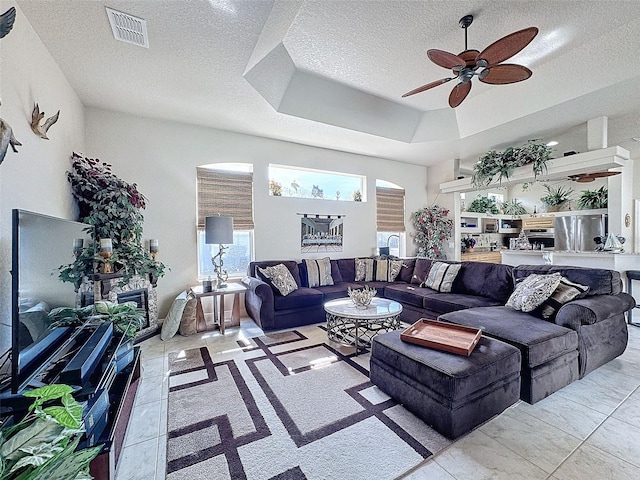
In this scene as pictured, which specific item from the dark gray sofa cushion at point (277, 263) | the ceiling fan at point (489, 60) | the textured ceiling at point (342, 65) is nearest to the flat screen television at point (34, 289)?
the textured ceiling at point (342, 65)

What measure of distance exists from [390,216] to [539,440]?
4587 mm

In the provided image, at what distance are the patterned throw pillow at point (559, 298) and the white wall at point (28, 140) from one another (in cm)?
412

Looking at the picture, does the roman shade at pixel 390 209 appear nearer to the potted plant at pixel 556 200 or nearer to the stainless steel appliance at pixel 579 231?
the stainless steel appliance at pixel 579 231

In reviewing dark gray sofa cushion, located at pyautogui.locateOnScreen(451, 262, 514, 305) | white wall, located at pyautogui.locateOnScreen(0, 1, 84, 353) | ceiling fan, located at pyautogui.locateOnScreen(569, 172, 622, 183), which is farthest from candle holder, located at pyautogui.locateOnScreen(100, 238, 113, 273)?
ceiling fan, located at pyautogui.locateOnScreen(569, 172, 622, 183)

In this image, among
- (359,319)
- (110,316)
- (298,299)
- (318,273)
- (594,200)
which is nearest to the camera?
(110,316)

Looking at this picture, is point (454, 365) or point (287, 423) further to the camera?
point (287, 423)

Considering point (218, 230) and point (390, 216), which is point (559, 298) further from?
point (218, 230)

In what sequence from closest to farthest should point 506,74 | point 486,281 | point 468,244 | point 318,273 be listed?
point 506,74 < point 486,281 < point 318,273 < point 468,244

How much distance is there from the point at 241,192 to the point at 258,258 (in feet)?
3.61

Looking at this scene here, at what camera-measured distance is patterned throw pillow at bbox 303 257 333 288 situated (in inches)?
178

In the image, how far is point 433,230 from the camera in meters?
6.06

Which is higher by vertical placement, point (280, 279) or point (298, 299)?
point (280, 279)

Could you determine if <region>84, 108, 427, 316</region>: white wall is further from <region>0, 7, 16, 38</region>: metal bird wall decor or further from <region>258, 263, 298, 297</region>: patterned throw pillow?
<region>0, 7, 16, 38</region>: metal bird wall decor

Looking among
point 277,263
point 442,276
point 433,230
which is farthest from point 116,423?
point 433,230
